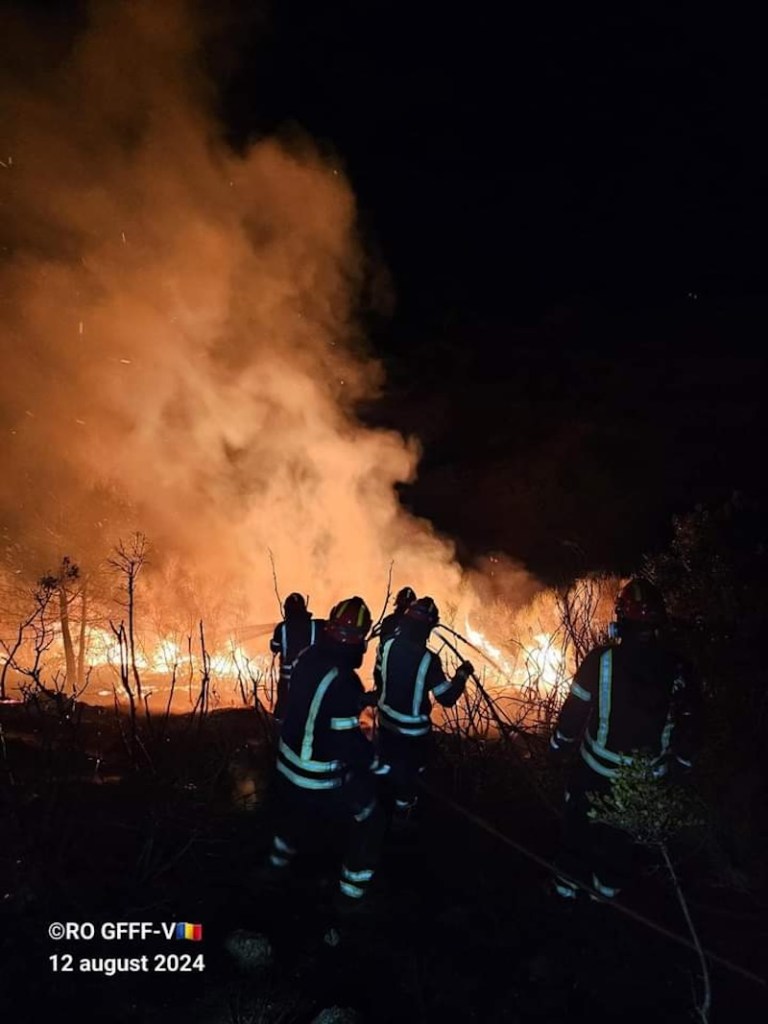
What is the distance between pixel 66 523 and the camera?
21281 millimetres

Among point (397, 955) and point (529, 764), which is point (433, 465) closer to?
point (529, 764)

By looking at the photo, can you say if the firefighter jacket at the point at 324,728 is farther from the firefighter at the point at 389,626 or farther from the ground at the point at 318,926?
the firefighter at the point at 389,626

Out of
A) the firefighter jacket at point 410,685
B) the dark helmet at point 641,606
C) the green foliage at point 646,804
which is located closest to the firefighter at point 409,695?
the firefighter jacket at point 410,685

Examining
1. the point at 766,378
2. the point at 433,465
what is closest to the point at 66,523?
the point at 433,465

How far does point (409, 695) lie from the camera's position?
5.21 meters

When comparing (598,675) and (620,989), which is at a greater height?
(598,675)

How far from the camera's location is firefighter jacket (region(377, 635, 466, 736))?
512 centimetres

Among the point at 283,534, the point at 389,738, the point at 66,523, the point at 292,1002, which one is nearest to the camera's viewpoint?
the point at 292,1002

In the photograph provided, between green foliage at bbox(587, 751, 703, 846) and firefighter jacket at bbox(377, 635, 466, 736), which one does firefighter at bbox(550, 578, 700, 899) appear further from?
firefighter jacket at bbox(377, 635, 466, 736)

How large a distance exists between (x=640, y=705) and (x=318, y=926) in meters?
2.35

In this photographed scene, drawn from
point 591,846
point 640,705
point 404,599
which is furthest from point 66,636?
point 640,705

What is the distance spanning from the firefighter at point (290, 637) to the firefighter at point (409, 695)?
1488 millimetres

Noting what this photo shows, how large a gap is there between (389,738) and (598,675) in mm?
2020

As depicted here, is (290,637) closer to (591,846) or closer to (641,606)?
(591,846)
